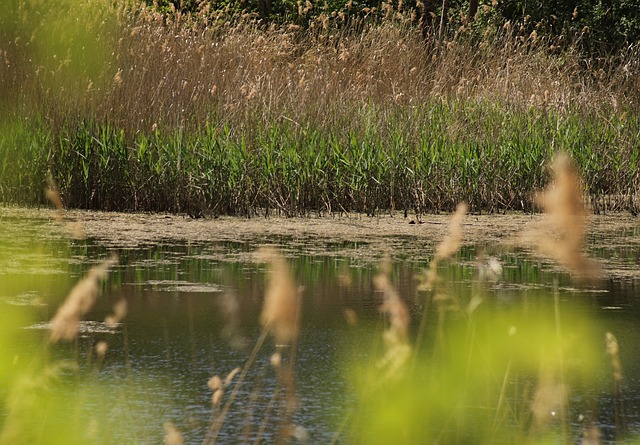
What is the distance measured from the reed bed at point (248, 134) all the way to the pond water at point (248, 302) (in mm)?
→ 466

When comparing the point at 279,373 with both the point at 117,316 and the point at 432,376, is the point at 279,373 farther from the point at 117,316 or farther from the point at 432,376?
the point at 117,316

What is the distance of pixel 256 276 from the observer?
688 cm

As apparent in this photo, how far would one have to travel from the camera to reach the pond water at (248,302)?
4000 mm

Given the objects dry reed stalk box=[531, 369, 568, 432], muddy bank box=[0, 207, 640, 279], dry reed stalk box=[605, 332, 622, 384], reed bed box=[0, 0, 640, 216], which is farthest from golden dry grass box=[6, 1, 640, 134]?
dry reed stalk box=[605, 332, 622, 384]

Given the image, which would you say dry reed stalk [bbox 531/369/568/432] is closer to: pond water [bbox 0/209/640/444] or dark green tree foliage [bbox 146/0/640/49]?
pond water [bbox 0/209/640/444]

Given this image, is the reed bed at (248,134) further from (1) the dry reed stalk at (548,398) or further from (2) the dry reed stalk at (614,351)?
(1) the dry reed stalk at (548,398)

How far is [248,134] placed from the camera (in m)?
10.5

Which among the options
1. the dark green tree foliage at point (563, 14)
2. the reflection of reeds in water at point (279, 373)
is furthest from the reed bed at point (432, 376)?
the dark green tree foliage at point (563, 14)

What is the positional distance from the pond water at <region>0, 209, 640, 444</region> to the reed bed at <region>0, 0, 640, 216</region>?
1.53 feet

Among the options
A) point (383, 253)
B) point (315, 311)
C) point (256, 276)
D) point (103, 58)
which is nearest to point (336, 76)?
point (103, 58)

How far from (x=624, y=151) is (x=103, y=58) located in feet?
16.5

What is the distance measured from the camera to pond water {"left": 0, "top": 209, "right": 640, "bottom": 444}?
400 cm

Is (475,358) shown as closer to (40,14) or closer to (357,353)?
(357,353)

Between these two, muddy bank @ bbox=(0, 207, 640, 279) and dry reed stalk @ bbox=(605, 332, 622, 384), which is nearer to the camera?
dry reed stalk @ bbox=(605, 332, 622, 384)
